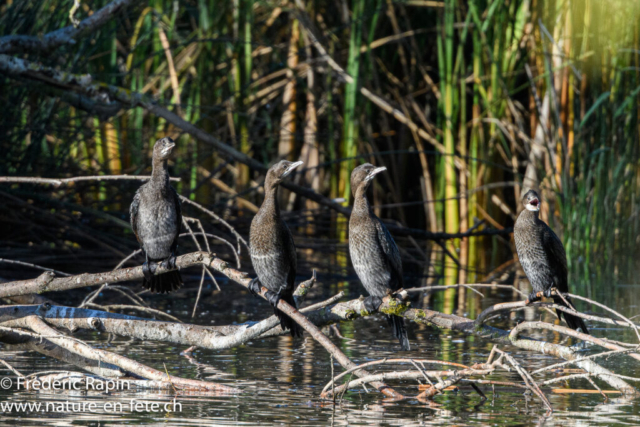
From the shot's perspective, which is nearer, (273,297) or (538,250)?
(273,297)

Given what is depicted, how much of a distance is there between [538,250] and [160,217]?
1885 millimetres

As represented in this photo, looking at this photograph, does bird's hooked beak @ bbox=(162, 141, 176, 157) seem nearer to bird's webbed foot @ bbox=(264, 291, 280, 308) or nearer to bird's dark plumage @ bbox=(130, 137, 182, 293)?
bird's dark plumage @ bbox=(130, 137, 182, 293)

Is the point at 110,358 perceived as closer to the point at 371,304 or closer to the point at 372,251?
the point at 371,304

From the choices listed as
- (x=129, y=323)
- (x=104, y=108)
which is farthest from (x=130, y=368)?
(x=104, y=108)

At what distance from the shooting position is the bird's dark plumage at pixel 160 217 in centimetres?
435

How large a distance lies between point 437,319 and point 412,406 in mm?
383

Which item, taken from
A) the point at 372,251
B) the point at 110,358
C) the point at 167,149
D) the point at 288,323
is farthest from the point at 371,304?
the point at 167,149

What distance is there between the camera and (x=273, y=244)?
408 centimetres

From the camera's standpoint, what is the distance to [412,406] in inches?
137

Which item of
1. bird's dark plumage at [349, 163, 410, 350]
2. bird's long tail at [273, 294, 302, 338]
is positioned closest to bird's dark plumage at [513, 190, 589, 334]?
bird's dark plumage at [349, 163, 410, 350]

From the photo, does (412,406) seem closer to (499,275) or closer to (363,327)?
(363,327)

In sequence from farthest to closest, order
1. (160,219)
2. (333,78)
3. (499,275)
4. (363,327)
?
(333,78) → (499,275) → (363,327) → (160,219)

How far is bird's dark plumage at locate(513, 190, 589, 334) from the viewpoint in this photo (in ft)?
14.9

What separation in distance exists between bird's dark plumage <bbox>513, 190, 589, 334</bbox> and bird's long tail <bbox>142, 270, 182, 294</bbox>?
1.74m
